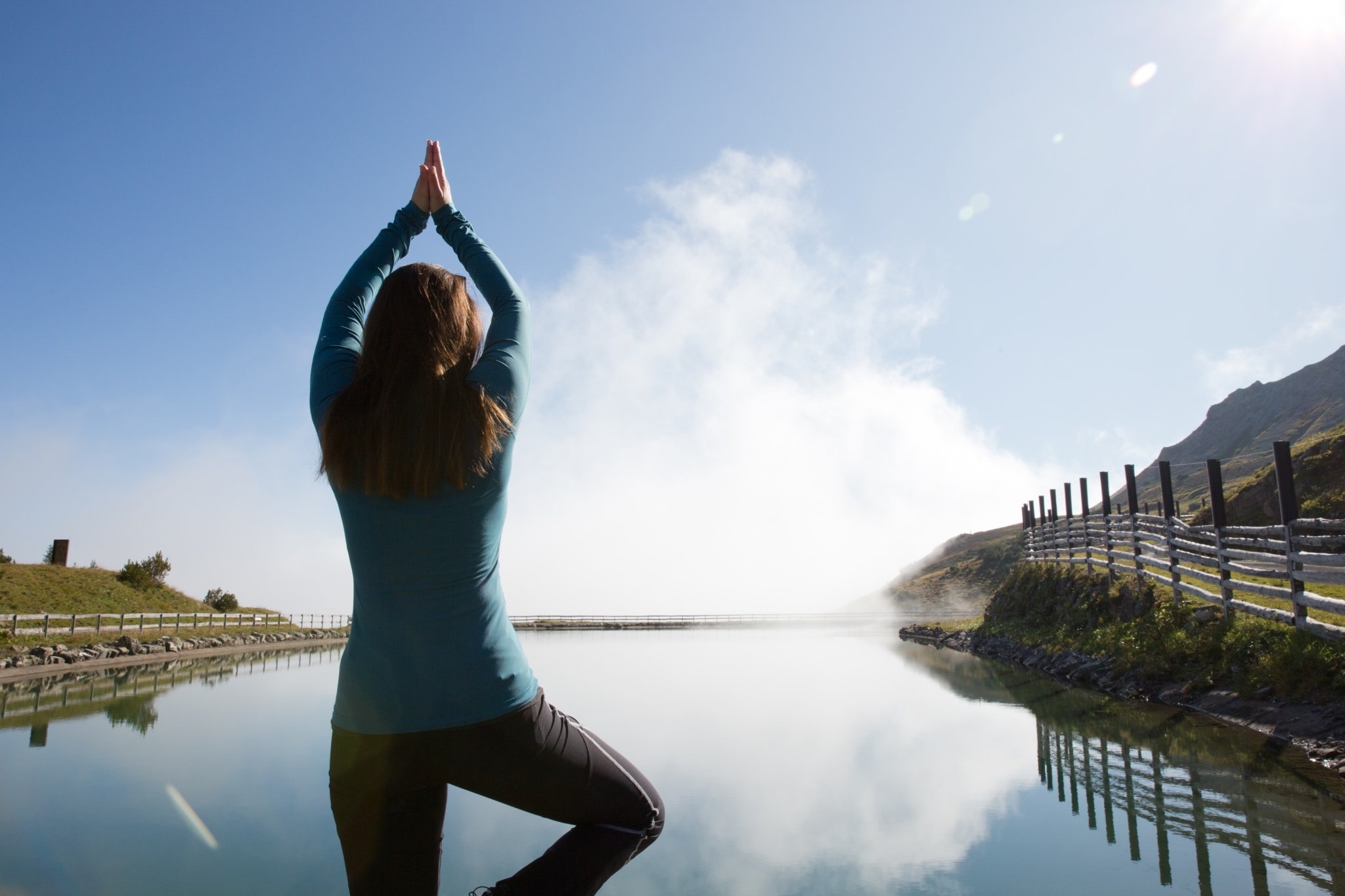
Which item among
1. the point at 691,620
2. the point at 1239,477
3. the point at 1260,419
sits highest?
the point at 1260,419

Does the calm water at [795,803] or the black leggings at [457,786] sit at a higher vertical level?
the black leggings at [457,786]

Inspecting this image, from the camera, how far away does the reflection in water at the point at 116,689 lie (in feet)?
28.7

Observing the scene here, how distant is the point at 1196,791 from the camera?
4648 millimetres

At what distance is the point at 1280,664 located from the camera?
685cm

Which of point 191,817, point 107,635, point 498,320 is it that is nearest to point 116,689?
point 191,817

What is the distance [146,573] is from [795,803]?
34.7 m

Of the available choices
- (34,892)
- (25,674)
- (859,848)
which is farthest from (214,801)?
(25,674)

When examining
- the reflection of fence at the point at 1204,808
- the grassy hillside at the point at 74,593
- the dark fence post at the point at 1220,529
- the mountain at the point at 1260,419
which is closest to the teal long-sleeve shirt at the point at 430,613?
the reflection of fence at the point at 1204,808

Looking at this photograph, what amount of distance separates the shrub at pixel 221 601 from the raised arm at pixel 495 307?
3801 cm

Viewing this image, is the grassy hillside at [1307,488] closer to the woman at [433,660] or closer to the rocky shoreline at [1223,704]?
the rocky shoreline at [1223,704]

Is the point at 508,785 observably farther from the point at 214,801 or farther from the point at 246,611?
the point at 246,611

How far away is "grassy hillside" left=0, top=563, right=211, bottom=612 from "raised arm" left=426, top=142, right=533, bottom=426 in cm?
2921

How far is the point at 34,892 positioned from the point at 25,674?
583 inches

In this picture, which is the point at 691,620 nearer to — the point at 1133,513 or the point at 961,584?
the point at 961,584
